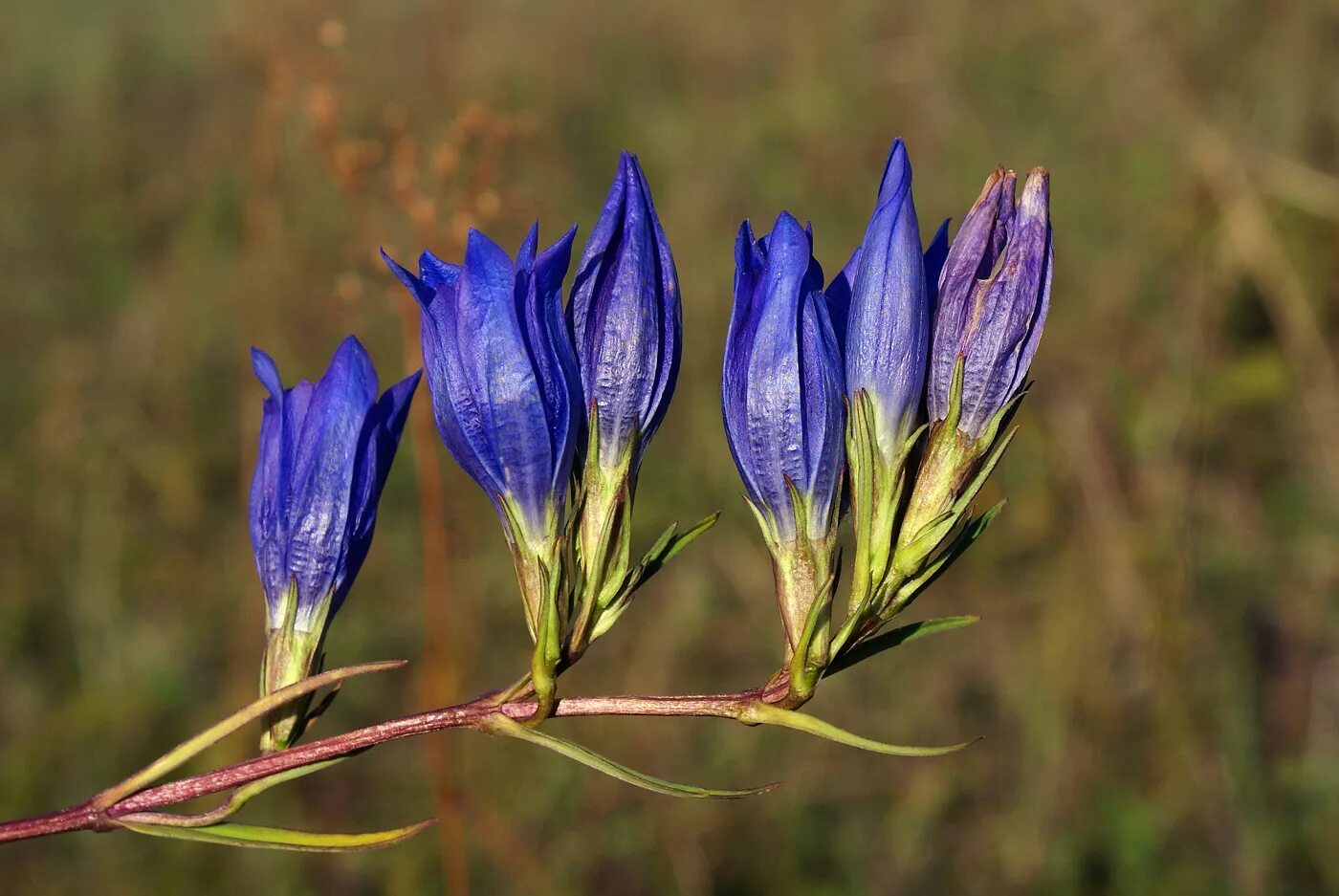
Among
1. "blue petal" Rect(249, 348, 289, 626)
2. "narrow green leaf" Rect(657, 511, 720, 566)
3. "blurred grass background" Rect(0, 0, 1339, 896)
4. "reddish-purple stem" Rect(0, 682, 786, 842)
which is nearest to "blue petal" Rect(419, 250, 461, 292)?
"blue petal" Rect(249, 348, 289, 626)

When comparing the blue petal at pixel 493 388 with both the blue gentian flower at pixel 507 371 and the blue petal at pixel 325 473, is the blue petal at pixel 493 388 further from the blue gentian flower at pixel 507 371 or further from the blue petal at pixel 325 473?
the blue petal at pixel 325 473

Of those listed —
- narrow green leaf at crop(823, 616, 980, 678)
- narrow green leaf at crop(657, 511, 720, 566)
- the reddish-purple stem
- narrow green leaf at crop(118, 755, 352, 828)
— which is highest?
narrow green leaf at crop(657, 511, 720, 566)

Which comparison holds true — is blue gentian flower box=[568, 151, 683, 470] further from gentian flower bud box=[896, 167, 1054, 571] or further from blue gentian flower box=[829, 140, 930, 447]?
gentian flower bud box=[896, 167, 1054, 571]

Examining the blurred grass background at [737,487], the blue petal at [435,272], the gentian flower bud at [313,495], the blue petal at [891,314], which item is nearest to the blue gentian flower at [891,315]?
the blue petal at [891,314]

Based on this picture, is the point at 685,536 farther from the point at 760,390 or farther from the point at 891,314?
the point at 891,314

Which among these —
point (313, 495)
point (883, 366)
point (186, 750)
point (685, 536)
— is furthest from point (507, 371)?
point (186, 750)

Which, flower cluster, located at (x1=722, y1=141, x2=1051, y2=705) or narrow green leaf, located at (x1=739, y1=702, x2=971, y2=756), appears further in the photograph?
flower cluster, located at (x1=722, y1=141, x2=1051, y2=705)
